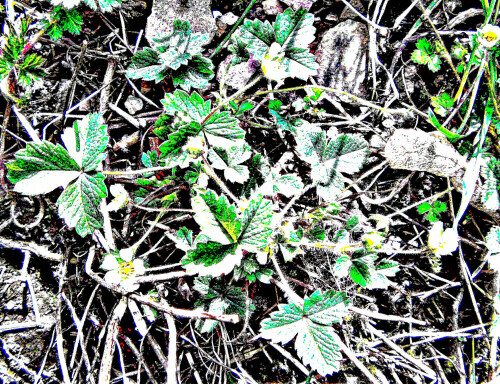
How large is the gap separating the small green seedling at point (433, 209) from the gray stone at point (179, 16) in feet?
4.48

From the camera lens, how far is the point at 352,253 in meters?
1.46

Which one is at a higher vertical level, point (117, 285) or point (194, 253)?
point (194, 253)

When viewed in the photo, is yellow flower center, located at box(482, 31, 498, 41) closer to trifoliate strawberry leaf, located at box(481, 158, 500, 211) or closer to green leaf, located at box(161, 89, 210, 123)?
trifoliate strawberry leaf, located at box(481, 158, 500, 211)

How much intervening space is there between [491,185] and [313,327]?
109cm

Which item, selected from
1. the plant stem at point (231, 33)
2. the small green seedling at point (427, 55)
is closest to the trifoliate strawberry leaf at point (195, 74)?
the plant stem at point (231, 33)

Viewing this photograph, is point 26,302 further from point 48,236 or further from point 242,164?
point 242,164

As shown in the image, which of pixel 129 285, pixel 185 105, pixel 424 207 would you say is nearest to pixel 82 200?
pixel 129 285

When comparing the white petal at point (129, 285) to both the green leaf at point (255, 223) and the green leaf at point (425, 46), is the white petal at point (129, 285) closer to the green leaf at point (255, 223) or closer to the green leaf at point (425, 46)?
the green leaf at point (255, 223)

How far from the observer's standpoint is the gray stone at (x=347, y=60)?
5.68 feet

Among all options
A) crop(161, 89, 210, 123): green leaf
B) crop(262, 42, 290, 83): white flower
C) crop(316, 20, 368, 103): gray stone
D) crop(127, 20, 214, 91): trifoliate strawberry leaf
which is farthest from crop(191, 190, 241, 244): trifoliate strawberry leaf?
crop(316, 20, 368, 103): gray stone

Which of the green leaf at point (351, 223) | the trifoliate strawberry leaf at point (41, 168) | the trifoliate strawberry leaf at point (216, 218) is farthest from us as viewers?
the green leaf at point (351, 223)

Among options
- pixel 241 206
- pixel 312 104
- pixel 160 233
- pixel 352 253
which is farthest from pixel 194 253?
pixel 312 104

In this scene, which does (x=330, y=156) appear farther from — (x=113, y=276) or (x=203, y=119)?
(x=113, y=276)

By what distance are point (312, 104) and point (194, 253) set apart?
0.94 metres
